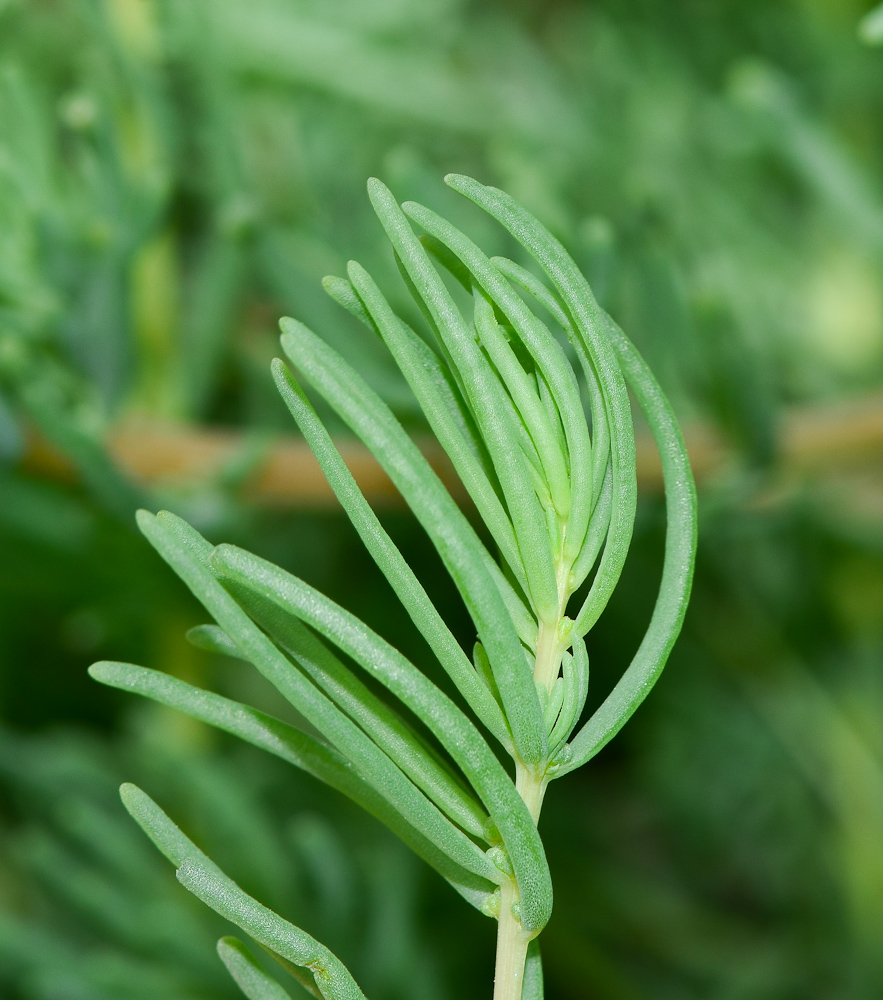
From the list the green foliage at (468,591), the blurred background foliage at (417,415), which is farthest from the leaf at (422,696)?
the blurred background foliage at (417,415)

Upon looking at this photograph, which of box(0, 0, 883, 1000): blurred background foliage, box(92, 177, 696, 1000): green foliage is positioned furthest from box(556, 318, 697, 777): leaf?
box(0, 0, 883, 1000): blurred background foliage

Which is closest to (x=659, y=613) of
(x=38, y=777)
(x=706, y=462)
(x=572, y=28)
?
(x=706, y=462)

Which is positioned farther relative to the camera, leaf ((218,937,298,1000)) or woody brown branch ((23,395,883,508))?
woody brown branch ((23,395,883,508))

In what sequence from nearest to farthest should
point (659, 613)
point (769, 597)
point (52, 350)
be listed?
Answer: point (659, 613)
point (52, 350)
point (769, 597)

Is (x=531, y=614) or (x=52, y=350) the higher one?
(x=52, y=350)

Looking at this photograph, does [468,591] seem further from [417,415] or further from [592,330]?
[417,415]

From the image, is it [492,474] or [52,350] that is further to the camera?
[52,350]

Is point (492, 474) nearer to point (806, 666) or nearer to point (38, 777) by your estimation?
point (38, 777)

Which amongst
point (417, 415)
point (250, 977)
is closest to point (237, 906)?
point (250, 977)

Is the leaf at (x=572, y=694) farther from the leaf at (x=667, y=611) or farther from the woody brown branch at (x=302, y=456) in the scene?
the woody brown branch at (x=302, y=456)

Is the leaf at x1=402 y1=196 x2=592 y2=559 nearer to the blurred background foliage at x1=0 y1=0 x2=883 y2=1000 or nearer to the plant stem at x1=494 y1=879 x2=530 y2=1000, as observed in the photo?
the plant stem at x1=494 y1=879 x2=530 y2=1000
